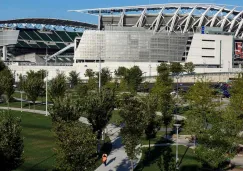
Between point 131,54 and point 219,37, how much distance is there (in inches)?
1356

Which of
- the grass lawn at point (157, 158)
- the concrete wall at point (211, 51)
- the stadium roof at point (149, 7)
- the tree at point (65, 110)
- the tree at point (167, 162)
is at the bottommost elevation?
the grass lawn at point (157, 158)

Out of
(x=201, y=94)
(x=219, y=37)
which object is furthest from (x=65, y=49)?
(x=201, y=94)

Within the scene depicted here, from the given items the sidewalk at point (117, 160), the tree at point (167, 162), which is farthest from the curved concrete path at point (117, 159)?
the tree at point (167, 162)

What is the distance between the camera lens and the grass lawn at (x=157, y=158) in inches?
1101

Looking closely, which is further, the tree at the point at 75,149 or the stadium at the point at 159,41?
the stadium at the point at 159,41

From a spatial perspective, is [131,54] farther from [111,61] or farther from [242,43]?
[242,43]

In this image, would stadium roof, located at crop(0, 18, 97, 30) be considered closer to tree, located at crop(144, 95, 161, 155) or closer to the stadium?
the stadium

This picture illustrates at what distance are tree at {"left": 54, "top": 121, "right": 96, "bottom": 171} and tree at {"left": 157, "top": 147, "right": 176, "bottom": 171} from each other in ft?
16.8

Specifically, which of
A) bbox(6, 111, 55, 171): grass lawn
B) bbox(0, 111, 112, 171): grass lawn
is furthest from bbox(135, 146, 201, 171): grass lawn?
bbox(6, 111, 55, 171): grass lawn

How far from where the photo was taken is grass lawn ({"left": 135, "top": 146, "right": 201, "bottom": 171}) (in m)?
28.0

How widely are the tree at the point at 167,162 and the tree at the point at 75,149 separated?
511cm

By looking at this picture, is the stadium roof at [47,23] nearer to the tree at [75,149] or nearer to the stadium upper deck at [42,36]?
the stadium upper deck at [42,36]

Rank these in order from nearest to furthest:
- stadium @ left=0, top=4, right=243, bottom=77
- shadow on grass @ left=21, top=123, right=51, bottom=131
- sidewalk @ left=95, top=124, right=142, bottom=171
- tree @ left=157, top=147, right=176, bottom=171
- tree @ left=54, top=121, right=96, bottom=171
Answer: tree @ left=54, top=121, right=96, bottom=171, tree @ left=157, top=147, right=176, bottom=171, sidewalk @ left=95, top=124, right=142, bottom=171, shadow on grass @ left=21, top=123, right=51, bottom=131, stadium @ left=0, top=4, right=243, bottom=77

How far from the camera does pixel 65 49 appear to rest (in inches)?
6993
